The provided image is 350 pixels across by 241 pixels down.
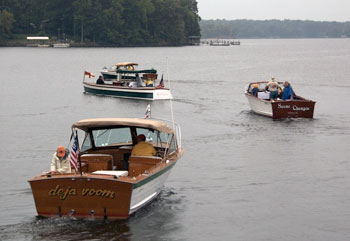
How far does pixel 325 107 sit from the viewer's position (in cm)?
5128

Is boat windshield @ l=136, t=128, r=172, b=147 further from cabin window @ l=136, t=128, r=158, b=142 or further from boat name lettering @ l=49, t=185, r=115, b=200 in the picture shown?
boat name lettering @ l=49, t=185, r=115, b=200

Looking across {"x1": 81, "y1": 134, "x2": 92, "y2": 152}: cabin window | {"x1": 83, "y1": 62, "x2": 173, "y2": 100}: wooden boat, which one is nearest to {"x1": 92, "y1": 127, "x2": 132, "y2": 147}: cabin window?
{"x1": 81, "y1": 134, "x2": 92, "y2": 152}: cabin window

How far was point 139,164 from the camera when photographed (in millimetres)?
21484

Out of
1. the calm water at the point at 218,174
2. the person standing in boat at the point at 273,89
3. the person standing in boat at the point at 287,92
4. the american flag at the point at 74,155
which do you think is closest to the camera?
the american flag at the point at 74,155

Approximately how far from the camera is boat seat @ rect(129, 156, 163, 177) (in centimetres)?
2141

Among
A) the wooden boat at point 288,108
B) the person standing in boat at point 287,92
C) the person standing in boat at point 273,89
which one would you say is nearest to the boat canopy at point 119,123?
the wooden boat at point 288,108

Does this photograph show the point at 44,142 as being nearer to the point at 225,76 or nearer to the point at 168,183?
the point at 168,183

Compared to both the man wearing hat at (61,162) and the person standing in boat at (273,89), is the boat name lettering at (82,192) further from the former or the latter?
the person standing in boat at (273,89)

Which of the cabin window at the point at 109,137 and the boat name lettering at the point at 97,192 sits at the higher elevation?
the cabin window at the point at 109,137

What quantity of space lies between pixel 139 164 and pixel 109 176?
2.64 meters

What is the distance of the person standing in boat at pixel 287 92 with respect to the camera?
41469 mm

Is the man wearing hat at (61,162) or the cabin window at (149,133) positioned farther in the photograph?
the cabin window at (149,133)

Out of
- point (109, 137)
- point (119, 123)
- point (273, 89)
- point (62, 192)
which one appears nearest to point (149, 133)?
point (109, 137)

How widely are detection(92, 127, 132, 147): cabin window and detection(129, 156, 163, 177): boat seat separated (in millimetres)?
1584
